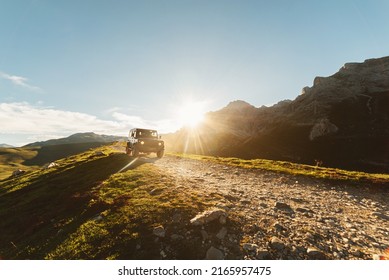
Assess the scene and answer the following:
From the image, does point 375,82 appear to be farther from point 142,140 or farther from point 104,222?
point 104,222

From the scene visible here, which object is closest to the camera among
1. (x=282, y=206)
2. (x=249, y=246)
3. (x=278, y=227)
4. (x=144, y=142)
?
(x=249, y=246)

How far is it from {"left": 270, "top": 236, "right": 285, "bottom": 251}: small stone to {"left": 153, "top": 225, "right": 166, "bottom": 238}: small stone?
385cm

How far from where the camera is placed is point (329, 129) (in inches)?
4766

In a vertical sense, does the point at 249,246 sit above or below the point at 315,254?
below

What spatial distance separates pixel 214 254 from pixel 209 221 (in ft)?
5.60

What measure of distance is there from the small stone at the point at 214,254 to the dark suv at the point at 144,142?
2328 cm

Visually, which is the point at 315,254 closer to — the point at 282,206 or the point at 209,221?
the point at 209,221

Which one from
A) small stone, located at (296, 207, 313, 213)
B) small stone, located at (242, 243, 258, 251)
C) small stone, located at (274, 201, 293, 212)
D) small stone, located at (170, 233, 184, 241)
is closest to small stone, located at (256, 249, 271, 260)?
small stone, located at (242, 243, 258, 251)

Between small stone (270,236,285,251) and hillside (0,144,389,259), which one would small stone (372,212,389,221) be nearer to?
hillside (0,144,389,259)

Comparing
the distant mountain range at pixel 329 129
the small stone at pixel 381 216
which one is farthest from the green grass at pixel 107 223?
the distant mountain range at pixel 329 129

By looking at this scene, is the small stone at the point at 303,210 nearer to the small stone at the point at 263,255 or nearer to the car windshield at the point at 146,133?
the small stone at the point at 263,255

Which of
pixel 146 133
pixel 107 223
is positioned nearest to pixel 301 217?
pixel 107 223

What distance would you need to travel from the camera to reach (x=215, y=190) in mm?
13891
